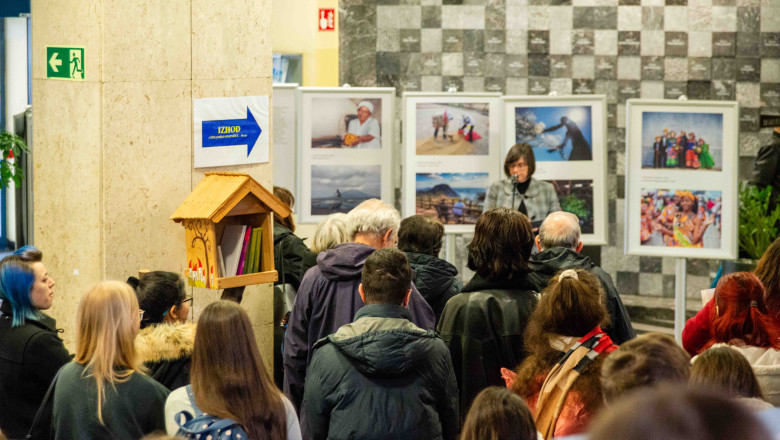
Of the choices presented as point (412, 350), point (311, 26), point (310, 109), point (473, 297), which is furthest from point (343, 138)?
point (412, 350)

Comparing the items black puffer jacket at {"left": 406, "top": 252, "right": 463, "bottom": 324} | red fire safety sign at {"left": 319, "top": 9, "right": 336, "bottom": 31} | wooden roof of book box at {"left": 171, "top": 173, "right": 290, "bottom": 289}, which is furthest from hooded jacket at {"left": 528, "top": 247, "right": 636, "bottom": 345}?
red fire safety sign at {"left": 319, "top": 9, "right": 336, "bottom": 31}

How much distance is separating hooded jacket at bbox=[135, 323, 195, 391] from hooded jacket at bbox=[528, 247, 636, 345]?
1598 millimetres

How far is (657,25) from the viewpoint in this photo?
8859 mm

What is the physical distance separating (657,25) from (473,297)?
239 inches

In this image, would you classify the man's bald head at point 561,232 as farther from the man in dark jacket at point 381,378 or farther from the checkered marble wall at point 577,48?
the checkered marble wall at point 577,48

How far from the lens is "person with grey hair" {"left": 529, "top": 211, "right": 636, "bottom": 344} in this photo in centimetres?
392

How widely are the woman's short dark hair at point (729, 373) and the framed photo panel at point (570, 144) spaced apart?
4.36m

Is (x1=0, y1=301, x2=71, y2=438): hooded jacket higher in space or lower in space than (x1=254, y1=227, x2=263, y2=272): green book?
lower

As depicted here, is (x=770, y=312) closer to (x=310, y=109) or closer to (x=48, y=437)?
(x=48, y=437)

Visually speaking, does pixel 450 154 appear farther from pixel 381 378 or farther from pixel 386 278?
pixel 381 378

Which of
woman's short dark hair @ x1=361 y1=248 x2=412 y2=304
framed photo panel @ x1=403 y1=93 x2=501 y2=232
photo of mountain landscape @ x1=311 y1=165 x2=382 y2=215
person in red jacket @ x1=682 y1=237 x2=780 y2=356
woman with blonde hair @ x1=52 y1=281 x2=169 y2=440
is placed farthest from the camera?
Answer: framed photo panel @ x1=403 y1=93 x2=501 y2=232

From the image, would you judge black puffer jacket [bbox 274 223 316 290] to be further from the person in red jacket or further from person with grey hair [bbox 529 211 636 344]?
the person in red jacket

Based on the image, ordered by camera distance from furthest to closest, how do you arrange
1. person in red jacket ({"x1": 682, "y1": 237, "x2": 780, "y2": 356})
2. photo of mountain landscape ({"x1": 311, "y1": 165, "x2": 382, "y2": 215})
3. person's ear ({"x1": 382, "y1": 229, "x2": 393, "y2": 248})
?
photo of mountain landscape ({"x1": 311, "y1": 165, "x2": 382, "y2": 215}) → person's ear ({"x1": 382, "y1": 229, "x2": 393, "y2": 248}) → person in red jacket ({"x1": 682, "y1": 237, "x2": 780, "y2": 356})

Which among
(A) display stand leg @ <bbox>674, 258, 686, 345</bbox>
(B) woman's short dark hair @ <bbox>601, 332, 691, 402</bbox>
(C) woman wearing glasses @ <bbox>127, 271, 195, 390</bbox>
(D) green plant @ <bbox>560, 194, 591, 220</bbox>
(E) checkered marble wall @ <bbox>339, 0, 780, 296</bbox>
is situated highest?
(E) checkered marble wall @ <bbox>339, 0, 780, 296</bbox>
